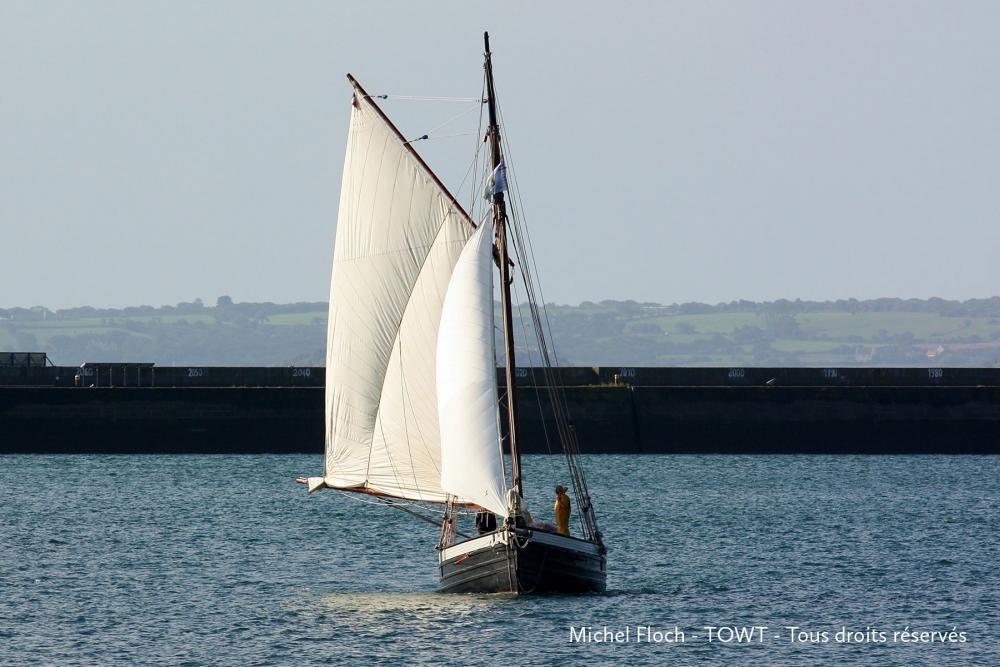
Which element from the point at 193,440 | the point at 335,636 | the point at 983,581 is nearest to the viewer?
the point at 335,636

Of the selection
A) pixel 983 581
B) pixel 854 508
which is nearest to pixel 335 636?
pixel 983 581

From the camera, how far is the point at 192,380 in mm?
100500

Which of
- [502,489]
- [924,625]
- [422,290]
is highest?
[422,290]

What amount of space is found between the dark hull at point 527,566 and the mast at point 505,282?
4.11 ft

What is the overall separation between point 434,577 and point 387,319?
8206 mm

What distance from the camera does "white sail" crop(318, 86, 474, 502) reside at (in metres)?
40.7

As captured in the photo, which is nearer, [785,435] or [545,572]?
[545,572]

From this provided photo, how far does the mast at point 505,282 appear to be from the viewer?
123ft

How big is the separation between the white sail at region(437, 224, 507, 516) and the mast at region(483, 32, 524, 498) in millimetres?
495

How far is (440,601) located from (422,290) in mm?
7928

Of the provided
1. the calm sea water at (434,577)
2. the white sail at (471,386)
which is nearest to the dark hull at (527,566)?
the calm sea water at (434,577)

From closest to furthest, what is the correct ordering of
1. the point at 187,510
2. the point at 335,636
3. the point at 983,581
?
the point at 335,636
the point at 983,581
the point at 187,510

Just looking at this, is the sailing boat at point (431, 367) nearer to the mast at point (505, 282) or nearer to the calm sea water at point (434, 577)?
the mast at point (505, 282)

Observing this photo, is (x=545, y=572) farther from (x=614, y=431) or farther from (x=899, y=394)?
(x=899, y=394)
